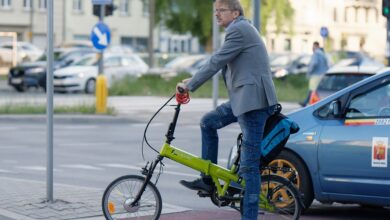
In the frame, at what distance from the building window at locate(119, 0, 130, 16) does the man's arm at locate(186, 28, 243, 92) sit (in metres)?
75.4

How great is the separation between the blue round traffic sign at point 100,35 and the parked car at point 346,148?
14.5 meters

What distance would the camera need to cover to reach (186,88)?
7.62 meters

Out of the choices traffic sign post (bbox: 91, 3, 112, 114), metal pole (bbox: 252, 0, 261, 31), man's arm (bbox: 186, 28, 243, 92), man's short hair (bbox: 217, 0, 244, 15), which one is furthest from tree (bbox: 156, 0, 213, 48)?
man's arm (bbox: 186, 28, 243, 92)

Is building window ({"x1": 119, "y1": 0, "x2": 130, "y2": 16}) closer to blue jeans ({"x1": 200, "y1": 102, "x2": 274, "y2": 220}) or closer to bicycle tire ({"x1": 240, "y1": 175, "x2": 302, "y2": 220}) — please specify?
bicycle tire ({"x1": 240, "y1": 175, "x2": 302, "y2": 220})

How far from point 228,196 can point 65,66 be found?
98.1 ft

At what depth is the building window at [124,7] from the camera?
8269 cm

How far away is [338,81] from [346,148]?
10263 millimetres

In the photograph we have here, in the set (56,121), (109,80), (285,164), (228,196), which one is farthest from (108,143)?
(109,80)

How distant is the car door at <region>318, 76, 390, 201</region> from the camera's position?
8711 mm

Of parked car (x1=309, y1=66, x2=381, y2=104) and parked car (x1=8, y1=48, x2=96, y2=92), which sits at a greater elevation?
parked car (x1=309, y1=66, x2=381, y2=104)

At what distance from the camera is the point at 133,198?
25.9 ft

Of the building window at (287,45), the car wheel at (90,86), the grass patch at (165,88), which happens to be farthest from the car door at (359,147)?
the building window at (287,45)

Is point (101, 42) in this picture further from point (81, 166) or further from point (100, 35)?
point (81, 166)

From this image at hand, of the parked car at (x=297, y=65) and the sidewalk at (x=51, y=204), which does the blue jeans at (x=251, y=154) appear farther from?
the parked car at (x=297, y=65)
